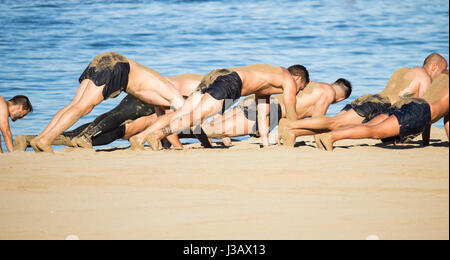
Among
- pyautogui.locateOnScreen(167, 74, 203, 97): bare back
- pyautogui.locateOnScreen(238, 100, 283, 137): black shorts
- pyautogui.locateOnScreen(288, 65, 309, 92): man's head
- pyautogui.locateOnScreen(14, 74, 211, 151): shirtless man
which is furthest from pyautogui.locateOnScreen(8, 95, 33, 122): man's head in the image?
pyautogui.locateOnScreen(288, 65, 309, 92): man's head

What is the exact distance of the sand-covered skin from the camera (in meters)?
3.39

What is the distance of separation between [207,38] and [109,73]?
15337 millimetres

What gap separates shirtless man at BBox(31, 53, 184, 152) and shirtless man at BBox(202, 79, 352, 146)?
94 cm

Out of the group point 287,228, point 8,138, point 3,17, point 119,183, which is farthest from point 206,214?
point 3,17

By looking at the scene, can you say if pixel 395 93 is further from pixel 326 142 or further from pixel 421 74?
pixel 326 142

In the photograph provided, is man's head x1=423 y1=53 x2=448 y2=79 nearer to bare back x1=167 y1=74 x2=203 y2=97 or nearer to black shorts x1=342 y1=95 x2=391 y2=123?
black shorts x1=342 y1=95 x2=391 y2=123


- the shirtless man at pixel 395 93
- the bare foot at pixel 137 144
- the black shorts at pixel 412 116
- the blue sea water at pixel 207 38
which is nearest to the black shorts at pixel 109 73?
the bare foot at pixel 137 144

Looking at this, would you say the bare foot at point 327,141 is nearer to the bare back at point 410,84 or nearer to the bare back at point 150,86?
the bare back at point 150,86

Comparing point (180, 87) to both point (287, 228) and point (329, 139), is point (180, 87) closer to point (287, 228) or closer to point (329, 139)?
point (329, 139)

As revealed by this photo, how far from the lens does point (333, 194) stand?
12.4 ft

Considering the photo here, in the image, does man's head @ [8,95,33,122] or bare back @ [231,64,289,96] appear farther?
man's head @ [8,95,33,122]

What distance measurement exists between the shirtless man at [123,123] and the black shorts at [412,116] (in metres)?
2.22

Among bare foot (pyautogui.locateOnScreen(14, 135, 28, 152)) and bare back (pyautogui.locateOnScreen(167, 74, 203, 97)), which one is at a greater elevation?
bare back (pyautogui.locateOnScreen(167, 74, 203, 97))

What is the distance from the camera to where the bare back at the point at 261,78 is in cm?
610
